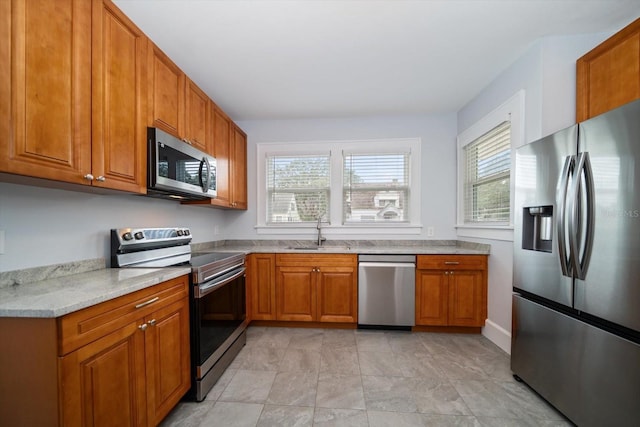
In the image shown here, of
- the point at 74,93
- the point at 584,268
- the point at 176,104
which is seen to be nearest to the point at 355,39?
the point at 176,104

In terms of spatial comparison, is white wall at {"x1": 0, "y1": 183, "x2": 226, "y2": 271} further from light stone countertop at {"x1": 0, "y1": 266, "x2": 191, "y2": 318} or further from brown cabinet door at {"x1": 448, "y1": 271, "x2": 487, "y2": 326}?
brown cabinet door at {"x1": 448, "y1": 271, "x2": 487, "y2": 326}

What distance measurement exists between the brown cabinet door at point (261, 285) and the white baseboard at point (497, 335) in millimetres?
2293

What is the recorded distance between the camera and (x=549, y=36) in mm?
1910

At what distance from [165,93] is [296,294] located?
7.36 ft

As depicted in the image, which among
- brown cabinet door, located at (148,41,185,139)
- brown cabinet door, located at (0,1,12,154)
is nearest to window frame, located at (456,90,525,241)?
brown cabinet door, located at (148,41,185,139)

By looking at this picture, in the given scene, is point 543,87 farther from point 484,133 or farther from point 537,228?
point 537,228

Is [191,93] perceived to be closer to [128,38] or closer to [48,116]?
[128,38]

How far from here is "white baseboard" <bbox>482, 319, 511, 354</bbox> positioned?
7.48 feet

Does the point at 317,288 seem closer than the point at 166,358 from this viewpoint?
No

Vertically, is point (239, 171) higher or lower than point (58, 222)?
higher

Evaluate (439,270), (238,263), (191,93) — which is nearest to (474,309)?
(439,270)

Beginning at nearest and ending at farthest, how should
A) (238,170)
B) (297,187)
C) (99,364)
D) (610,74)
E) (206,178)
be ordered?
(99,364) → (610,74) → (206,178) → (238,170) → (297,187)

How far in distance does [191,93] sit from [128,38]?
66cm

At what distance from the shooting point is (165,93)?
181 cm
